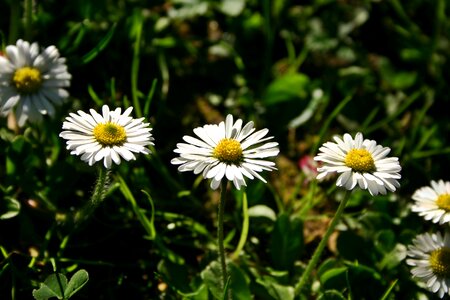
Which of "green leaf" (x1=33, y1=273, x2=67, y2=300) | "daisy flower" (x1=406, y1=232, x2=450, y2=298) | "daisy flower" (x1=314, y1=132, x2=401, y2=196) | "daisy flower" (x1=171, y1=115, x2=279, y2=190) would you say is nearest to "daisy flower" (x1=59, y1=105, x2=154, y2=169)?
"daisy flower" (x1=171, y1=115, x2=279, y2=190)

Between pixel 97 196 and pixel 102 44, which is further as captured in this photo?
pixel 102 44

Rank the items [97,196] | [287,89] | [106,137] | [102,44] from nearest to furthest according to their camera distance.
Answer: [106,137] < [97,196] < [102,44] < [287,89]

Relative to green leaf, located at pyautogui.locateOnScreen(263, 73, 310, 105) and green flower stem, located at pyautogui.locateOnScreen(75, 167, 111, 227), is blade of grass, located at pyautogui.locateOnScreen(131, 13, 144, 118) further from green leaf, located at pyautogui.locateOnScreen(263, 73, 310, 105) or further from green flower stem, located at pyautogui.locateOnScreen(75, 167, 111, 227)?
green leaf, located at pyautogui.locateOnScreen(263, 73, 310, 105)

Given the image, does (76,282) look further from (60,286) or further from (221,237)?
(221,237)

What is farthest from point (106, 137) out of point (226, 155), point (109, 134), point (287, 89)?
point (287, 89)

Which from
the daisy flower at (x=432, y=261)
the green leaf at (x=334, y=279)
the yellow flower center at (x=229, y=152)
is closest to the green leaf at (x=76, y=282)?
the yellow flower center at (x=229, y=152)

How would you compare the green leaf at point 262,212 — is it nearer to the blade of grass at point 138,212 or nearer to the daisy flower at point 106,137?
the blade of grass at point 138,212

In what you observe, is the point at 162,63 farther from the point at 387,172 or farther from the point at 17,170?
the point at 387,172
